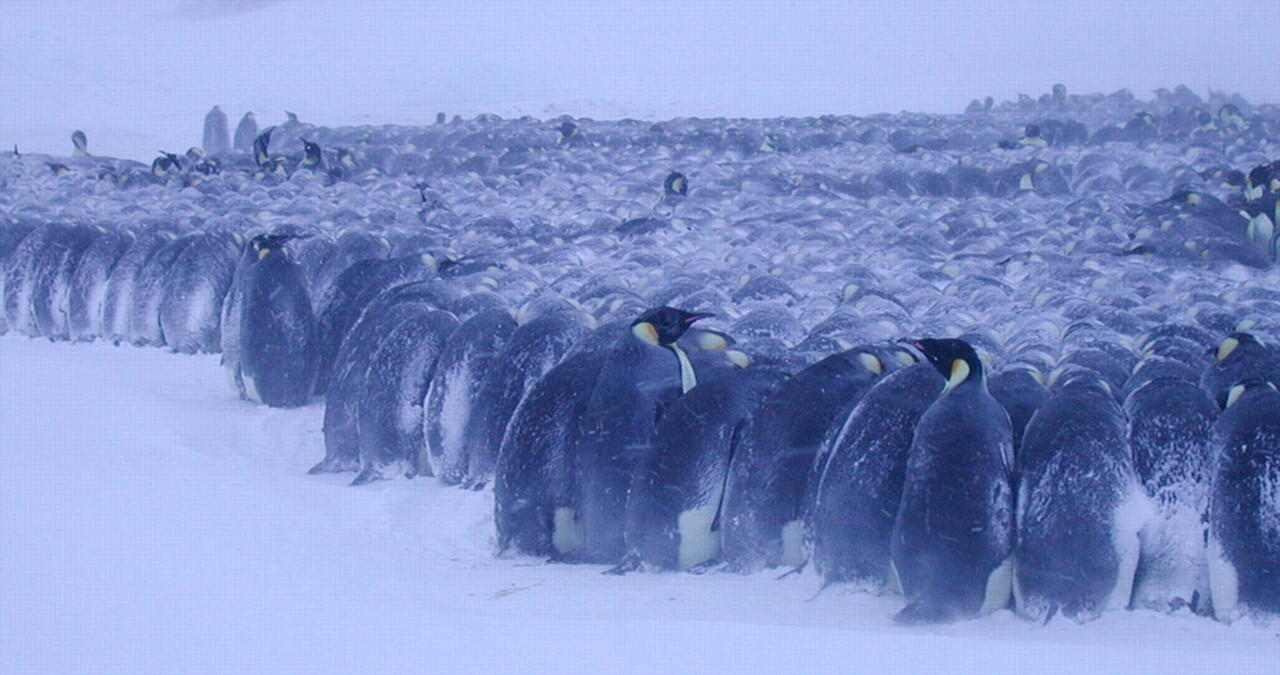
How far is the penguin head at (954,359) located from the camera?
319cm

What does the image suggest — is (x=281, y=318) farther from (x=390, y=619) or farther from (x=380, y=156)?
(x=380, y=156)

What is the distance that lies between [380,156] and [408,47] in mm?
22165

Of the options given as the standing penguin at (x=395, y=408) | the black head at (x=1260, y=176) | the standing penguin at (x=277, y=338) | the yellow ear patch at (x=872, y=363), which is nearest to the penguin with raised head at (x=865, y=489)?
the yellow ear patch at (x=872, y=363)

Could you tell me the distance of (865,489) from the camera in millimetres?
3176

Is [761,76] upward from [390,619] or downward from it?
upward

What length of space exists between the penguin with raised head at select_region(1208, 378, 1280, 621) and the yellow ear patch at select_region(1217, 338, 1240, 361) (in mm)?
529

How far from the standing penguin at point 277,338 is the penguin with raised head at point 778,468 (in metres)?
2.80

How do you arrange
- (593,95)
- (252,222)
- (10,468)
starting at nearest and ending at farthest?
(10,468)
(252,222)
(593,95)

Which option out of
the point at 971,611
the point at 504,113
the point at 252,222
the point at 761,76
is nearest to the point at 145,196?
the point at 252,222

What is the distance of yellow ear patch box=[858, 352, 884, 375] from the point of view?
11.8 ft

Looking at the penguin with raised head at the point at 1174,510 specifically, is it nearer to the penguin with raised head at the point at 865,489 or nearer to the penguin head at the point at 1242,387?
the penguin head at the point at 1242,387

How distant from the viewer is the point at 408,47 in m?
34.2

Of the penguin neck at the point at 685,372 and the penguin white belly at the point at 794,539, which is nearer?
the penguin white belly at the point at 794,539

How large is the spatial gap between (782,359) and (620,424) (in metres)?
0.60
